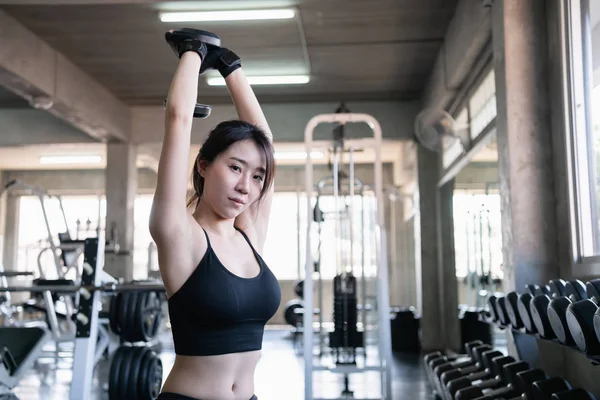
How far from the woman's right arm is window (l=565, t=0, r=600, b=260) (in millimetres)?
2246

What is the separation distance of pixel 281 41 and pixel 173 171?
4.69m

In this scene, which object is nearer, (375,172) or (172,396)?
(172,396)

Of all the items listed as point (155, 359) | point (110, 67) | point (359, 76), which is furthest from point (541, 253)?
point (110, 67)

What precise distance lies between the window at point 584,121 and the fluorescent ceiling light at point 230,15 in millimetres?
2318

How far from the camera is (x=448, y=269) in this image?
6699 millimetres

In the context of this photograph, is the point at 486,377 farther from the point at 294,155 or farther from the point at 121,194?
the point at 294,155

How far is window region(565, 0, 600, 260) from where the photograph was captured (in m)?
2.71

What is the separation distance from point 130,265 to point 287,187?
13.3ft

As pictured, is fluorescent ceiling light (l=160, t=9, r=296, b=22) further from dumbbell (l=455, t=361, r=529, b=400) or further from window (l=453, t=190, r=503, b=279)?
dumbbell (l=455, t=361, r=529, b=400)

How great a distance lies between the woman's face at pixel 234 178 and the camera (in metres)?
0.95

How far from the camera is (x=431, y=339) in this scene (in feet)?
22.9

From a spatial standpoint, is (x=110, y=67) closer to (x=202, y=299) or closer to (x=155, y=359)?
(x=155, y=359)

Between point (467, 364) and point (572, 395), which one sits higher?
point (572, 395)

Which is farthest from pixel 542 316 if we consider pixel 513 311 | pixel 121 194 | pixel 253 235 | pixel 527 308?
pixel 121 194
